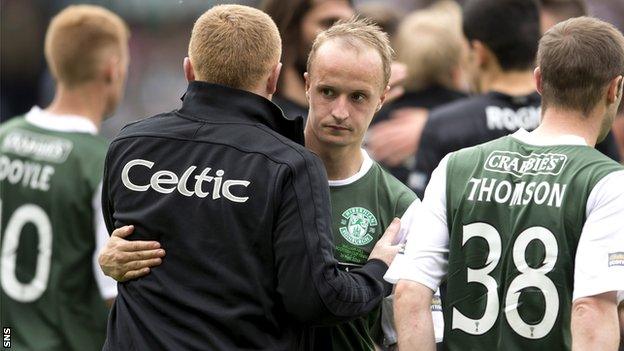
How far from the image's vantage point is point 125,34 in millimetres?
6984

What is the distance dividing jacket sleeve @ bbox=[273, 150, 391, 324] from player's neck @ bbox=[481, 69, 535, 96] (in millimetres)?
2802

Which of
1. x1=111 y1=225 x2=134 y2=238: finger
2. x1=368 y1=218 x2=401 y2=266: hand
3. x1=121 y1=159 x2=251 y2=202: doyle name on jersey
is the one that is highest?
x1=121 y1=159 x2=251 y2=202: doyle name on jersey

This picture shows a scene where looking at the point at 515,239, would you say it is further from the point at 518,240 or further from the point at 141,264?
the point at 141,264

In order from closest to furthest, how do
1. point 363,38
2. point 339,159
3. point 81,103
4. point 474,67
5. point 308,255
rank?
point 308,255 → point 363,38 → point 339,159 → point 81,103 → point 474,67

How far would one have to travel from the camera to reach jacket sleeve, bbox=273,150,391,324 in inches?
151

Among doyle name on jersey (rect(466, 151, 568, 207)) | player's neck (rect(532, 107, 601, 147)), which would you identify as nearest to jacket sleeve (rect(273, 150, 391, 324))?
doyle name on jersey (rect(466, 151, 568, 207))

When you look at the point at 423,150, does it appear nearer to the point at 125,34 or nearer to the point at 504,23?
the point at 504,23

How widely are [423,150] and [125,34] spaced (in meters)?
1.87

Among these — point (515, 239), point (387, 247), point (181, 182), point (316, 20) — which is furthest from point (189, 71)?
point (316, 20)

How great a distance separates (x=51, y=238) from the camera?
20.9 ft

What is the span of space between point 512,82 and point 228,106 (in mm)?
2905

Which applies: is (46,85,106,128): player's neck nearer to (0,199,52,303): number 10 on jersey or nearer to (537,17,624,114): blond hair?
(0,199,52,303): number 10 on jersey

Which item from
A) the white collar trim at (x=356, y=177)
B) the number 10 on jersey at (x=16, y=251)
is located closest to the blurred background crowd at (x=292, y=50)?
the number 10 on jersey at (x=16, y=251)

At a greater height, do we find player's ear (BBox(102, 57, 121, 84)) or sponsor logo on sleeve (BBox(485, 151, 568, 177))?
player's ear (BBox(102, 57, 121, 84))
